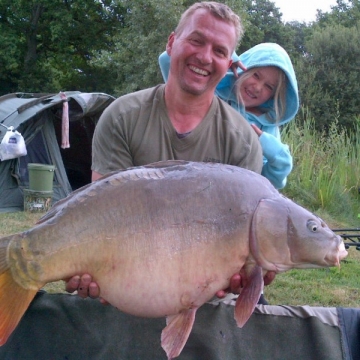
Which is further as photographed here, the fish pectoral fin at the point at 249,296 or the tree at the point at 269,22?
the tree at the point at 269,22

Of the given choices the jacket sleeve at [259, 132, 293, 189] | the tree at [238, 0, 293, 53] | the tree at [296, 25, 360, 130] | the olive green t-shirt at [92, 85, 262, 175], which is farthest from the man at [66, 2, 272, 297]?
the tree at [238, 0, 293, 53]

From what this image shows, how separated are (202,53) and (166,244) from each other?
91 centimetres

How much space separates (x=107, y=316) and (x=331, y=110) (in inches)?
613

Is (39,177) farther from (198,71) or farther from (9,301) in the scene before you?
(9,301)

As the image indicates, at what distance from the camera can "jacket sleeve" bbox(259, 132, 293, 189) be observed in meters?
2.54

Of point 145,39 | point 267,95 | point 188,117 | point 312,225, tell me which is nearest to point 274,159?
point 267,95

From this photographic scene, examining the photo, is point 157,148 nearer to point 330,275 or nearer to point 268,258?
point 268,258

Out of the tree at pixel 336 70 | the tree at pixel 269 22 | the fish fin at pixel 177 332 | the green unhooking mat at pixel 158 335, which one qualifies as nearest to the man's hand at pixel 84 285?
the fish fin at pixel 177 332

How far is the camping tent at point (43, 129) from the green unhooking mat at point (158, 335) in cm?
485

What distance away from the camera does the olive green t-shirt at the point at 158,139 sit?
2.23 metres

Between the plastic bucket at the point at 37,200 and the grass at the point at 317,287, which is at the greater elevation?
the grass at the point at 317,287

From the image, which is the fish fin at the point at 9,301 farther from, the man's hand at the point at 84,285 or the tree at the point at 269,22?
the tree at the point at 269,22

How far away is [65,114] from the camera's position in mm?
6883

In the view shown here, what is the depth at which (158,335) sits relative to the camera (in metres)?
2.11
